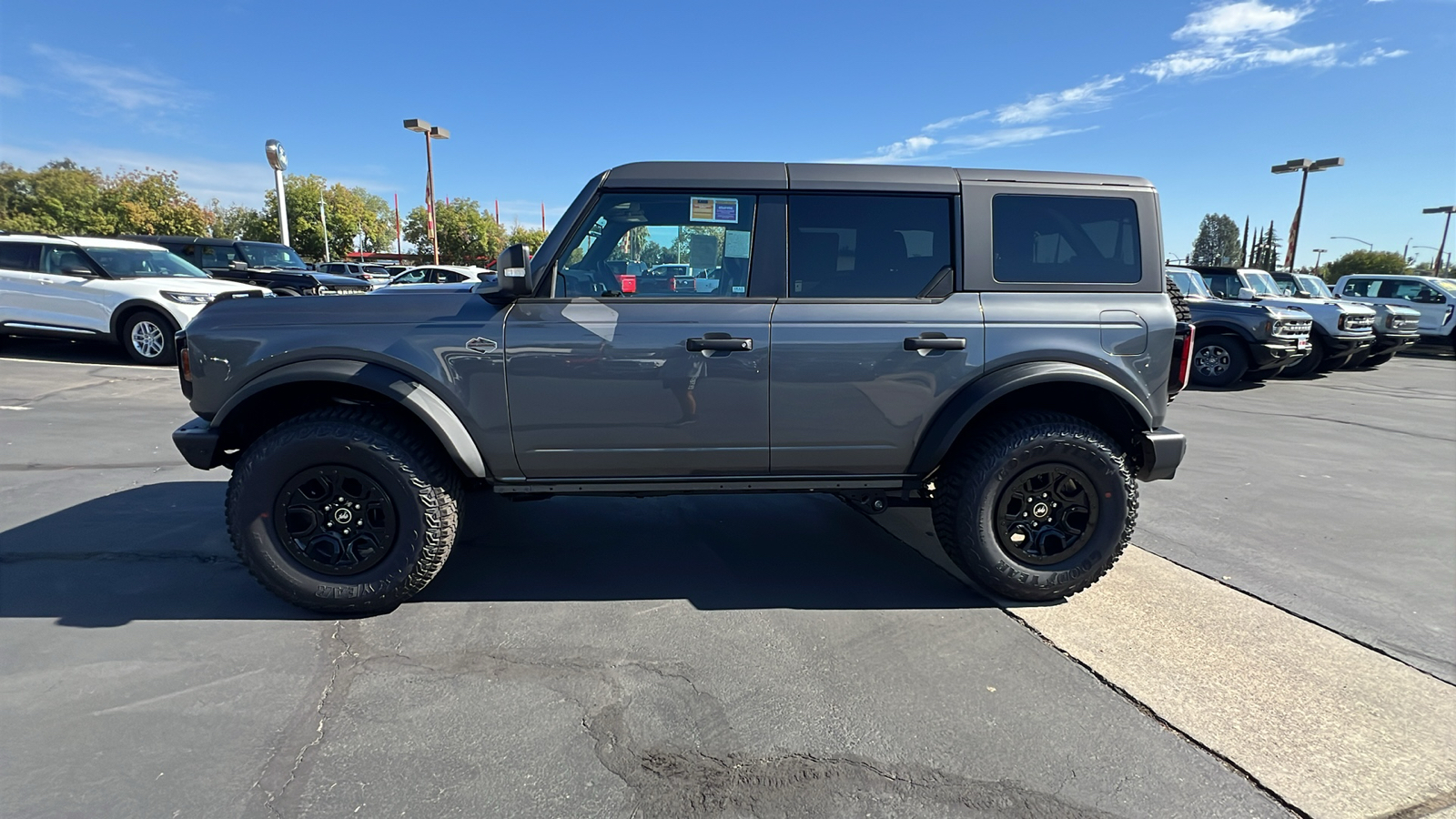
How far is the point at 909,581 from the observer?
139 inches

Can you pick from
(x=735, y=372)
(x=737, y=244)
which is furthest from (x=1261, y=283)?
(x=735, y=372)

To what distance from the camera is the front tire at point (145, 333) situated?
935cm

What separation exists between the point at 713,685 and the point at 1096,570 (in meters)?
1.97

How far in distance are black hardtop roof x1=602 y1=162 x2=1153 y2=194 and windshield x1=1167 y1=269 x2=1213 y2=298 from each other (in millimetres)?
10637

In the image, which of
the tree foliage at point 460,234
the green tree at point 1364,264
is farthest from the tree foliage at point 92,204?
the green tree at point 1364,264

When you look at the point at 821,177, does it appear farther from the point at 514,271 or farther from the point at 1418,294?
the point at 1418,294

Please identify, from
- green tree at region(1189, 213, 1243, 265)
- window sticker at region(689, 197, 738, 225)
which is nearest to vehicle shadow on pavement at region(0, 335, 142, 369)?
window sticker at region(689, 197, 738, 225)

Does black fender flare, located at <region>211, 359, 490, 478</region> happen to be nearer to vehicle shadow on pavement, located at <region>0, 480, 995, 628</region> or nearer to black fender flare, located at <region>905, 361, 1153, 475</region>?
vehicle shadow on pavement, located at <region>0, 480, 995, 628</region>

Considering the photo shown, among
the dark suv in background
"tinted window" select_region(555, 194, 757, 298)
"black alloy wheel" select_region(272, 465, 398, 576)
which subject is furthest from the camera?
the dark suv in background

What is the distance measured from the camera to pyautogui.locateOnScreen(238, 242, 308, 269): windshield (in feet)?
48.7

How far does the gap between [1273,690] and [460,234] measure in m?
63.3

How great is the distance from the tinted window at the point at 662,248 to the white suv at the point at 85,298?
9.05 m

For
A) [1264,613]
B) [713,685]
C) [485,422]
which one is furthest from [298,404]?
[1264,613]

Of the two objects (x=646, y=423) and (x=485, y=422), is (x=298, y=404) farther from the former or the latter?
(x=646, y=423)
